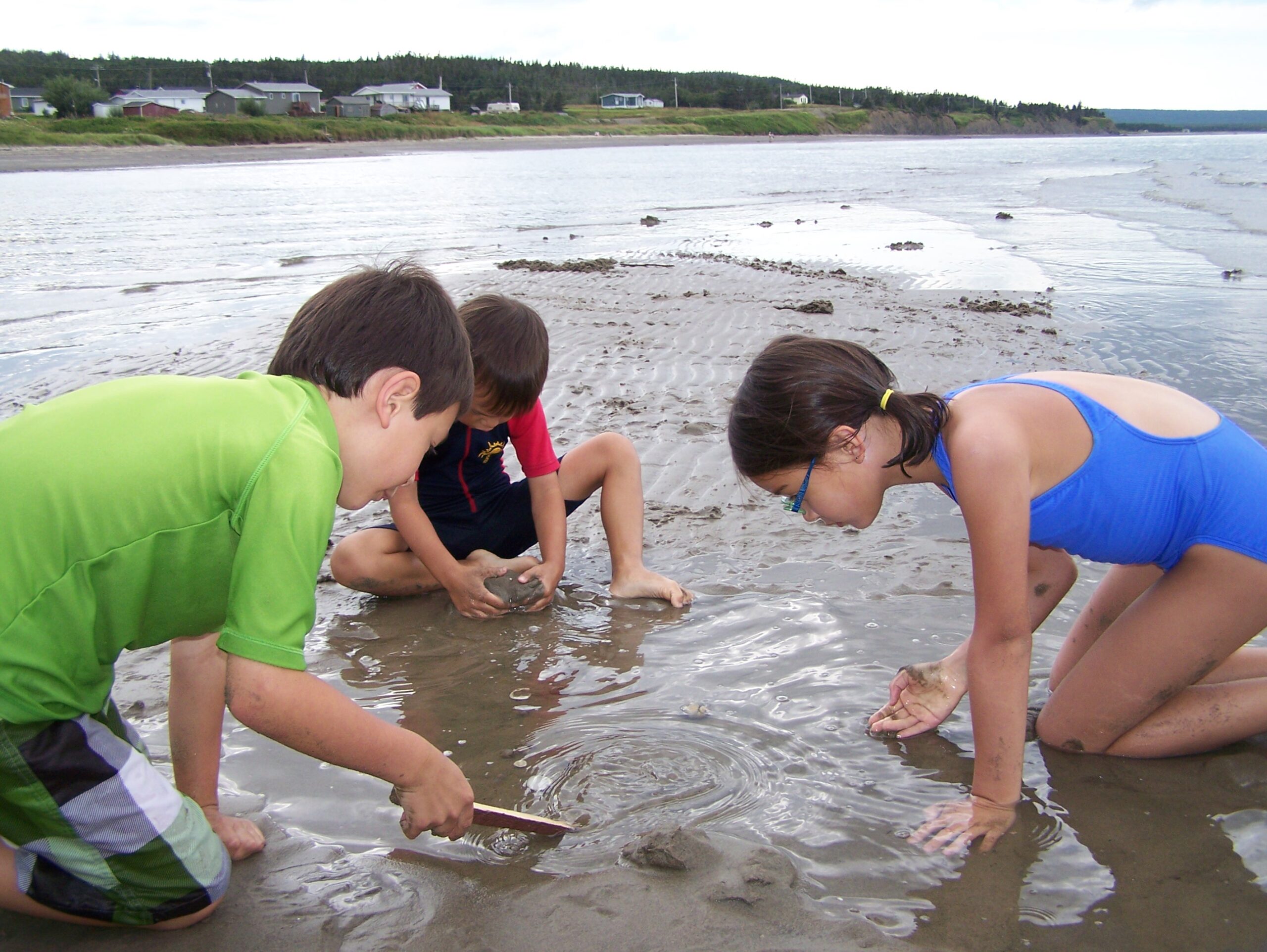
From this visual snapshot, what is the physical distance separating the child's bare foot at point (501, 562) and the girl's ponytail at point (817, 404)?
4.14 feet

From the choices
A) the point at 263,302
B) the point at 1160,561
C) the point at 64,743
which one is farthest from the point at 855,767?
the point at 263,302

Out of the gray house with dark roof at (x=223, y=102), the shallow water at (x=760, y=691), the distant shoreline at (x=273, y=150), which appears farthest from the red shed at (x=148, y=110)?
the shallow water at (x=760, y=691)

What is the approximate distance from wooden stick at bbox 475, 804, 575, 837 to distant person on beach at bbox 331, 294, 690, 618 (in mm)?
1158

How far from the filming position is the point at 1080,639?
2.63m

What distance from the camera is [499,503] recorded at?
132 inches

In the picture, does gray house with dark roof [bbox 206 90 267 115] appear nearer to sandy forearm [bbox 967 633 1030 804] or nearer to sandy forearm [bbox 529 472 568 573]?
sandy forearm [bbox 529 472 568 573]

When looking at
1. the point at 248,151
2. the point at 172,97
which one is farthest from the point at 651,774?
the point at 172,97

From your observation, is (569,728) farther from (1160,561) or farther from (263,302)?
(263,302)

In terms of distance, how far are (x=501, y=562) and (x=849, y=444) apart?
1491 mm

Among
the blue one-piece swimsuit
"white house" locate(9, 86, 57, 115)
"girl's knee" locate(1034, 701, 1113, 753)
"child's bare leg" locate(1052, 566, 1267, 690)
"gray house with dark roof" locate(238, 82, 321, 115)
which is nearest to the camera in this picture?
the blue one-piece swimsuit

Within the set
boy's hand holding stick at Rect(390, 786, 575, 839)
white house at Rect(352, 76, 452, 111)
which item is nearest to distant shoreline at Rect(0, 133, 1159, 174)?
boy's hand holding stick at Rect(390, 786, 575, 839)

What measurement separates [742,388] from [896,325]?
15.5 feet

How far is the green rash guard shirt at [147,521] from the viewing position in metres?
1.45

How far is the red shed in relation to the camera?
206 ft
